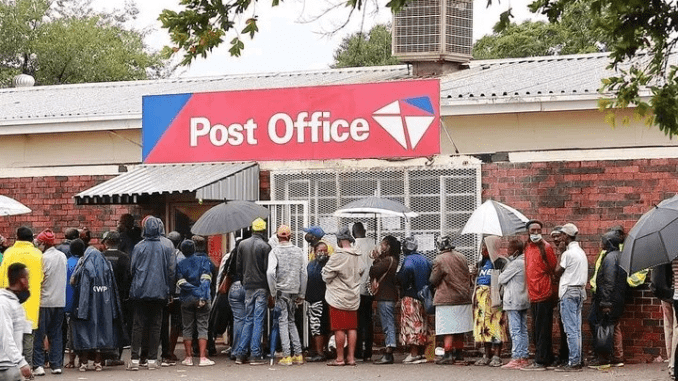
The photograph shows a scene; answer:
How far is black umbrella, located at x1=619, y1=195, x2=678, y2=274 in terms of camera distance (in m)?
15.1

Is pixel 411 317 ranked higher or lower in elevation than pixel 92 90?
lower

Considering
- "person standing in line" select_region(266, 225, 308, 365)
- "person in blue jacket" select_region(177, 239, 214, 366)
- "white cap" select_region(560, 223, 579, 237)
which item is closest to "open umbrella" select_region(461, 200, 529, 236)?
"white cap" select_region(560, 223, 579, 237)

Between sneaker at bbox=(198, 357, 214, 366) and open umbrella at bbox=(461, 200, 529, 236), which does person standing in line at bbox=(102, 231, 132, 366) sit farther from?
open umbrella at bbox=(461, 200, 529, 236)

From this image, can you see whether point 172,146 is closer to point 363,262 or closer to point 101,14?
point 363,262

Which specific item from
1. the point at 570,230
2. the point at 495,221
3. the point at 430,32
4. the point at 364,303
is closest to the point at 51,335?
the point at 364,303

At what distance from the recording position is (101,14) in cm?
5912

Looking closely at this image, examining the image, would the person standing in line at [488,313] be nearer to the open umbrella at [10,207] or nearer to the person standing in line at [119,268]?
the person standing in line at [119,268]

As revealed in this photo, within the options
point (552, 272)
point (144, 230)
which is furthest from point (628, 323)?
point (144, 230)

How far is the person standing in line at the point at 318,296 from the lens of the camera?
1953cm

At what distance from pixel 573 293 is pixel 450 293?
5.44 ft

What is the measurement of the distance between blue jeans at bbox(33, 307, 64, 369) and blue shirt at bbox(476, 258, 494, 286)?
519 centimetres

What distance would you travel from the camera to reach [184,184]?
21.0 meters

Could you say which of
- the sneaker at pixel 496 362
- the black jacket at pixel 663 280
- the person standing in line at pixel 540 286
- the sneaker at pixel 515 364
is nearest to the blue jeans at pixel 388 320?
the sneaker at pixel 496 362

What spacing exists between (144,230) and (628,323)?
6.21 meters
